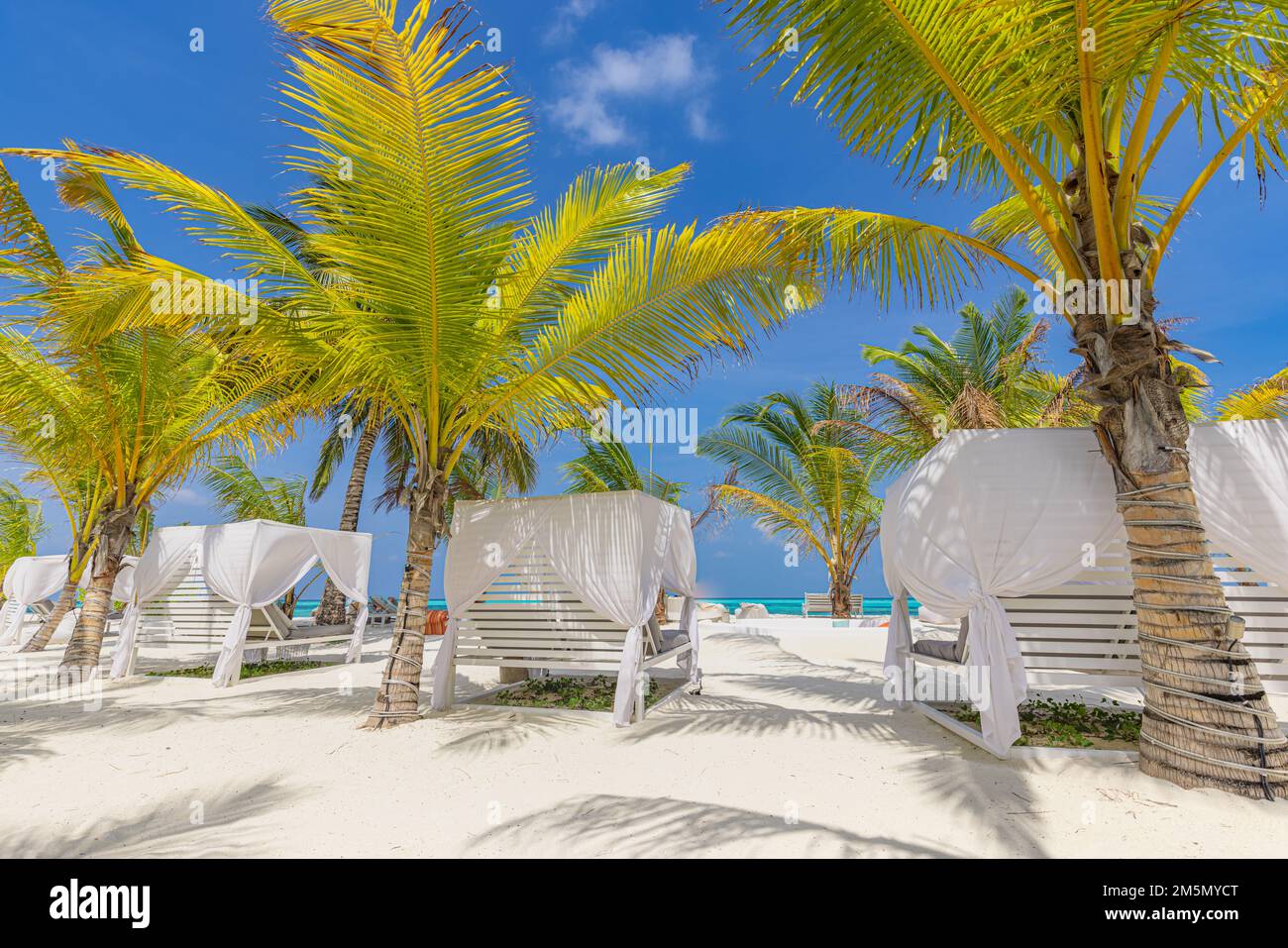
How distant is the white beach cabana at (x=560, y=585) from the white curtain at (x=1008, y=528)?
2.53 meters

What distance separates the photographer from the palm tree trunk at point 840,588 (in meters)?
15.1

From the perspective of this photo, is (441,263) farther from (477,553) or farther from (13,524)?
(13,524)

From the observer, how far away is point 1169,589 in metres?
3.48

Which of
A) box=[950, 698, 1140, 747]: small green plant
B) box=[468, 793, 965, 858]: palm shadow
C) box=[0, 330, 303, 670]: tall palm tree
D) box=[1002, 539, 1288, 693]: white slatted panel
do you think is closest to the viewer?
box=[468, 793, 965, 858]: palm shadow

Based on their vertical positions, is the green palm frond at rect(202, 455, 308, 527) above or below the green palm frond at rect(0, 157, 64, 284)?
below

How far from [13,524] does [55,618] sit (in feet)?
32.8

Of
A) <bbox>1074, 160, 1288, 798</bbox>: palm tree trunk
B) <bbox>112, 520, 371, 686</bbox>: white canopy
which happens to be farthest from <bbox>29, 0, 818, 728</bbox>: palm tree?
<bbox>112, 520, 371, 686</bbox>: white canopy

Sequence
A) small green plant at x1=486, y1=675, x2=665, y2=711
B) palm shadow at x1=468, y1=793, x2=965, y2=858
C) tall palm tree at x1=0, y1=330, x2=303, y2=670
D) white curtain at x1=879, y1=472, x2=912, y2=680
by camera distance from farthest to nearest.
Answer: tall palm tree at x1=0, y1=330, x2=303, y2=670, small green plant at x1=486, y1=675, x2=665, y2=711, white curtain at x1=879, y1=472, x2=912, y2=680, palm shadow at x1=468, y1=793, x2=965, y2=858

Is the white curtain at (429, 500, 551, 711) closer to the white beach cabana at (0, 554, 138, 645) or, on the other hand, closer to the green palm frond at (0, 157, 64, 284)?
the green palm frond at (0, 157, 64, 284)

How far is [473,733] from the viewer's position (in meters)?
4.97

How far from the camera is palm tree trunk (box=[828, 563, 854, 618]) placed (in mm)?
15117

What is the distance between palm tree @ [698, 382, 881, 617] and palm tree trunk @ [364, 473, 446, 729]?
34.8 ft
